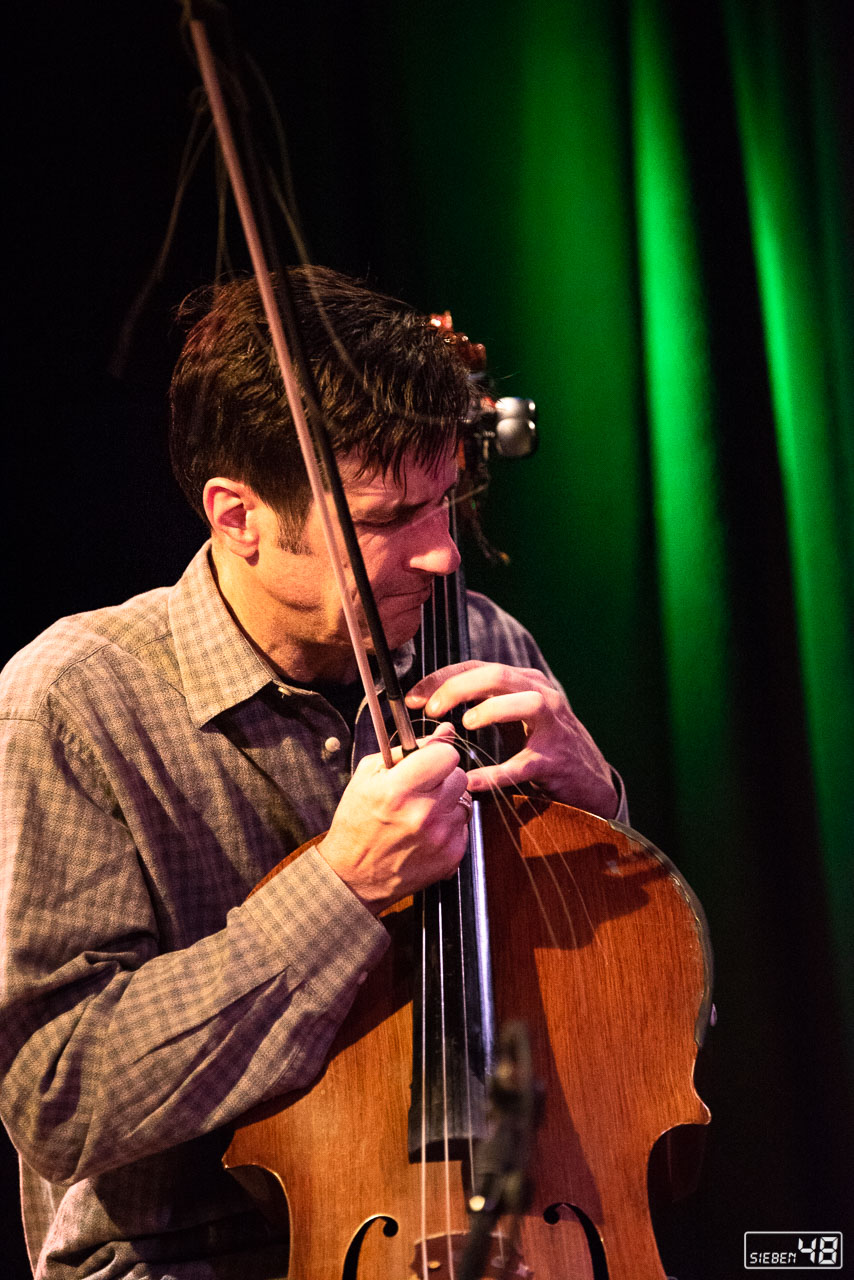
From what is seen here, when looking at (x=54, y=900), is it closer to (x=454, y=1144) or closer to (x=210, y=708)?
(x=210, y=708)

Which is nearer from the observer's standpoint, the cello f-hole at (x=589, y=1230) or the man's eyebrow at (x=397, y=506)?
the cello f-hole at (x=589, y=1230)

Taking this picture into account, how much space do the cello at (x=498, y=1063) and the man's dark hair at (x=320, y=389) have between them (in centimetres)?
28

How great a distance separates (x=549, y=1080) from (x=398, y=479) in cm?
55

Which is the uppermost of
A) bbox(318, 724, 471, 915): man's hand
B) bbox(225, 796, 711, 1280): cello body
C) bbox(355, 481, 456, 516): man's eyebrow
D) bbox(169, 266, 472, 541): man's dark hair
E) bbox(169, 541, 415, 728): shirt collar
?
bbox(169, 266, 472, 541): man's dark hair

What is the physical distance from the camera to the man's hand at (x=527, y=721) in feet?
3.18

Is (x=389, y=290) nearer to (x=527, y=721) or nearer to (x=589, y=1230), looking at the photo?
(x=527, y=721)

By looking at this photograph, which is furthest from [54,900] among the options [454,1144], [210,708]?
[454,1144]

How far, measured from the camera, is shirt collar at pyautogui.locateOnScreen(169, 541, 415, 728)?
1.04 metres

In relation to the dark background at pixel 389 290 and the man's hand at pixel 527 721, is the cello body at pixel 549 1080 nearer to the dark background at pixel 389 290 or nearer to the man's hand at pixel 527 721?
the man's hand at pixel 527 721

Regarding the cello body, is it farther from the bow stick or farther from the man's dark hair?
the man's dark hair

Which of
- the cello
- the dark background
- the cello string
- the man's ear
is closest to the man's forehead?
the man's ear

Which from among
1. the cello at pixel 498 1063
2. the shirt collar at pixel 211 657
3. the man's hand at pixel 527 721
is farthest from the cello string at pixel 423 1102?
the shirt collar at pixel 211 657

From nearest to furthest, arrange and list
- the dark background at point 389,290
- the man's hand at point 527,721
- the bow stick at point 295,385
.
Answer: the bow stick at point 295,385
the man's hand at point 527,721
the dark background at point 389,290

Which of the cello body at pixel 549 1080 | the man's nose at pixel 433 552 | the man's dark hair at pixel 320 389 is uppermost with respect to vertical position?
the man's dark hair at pixel 320 389
